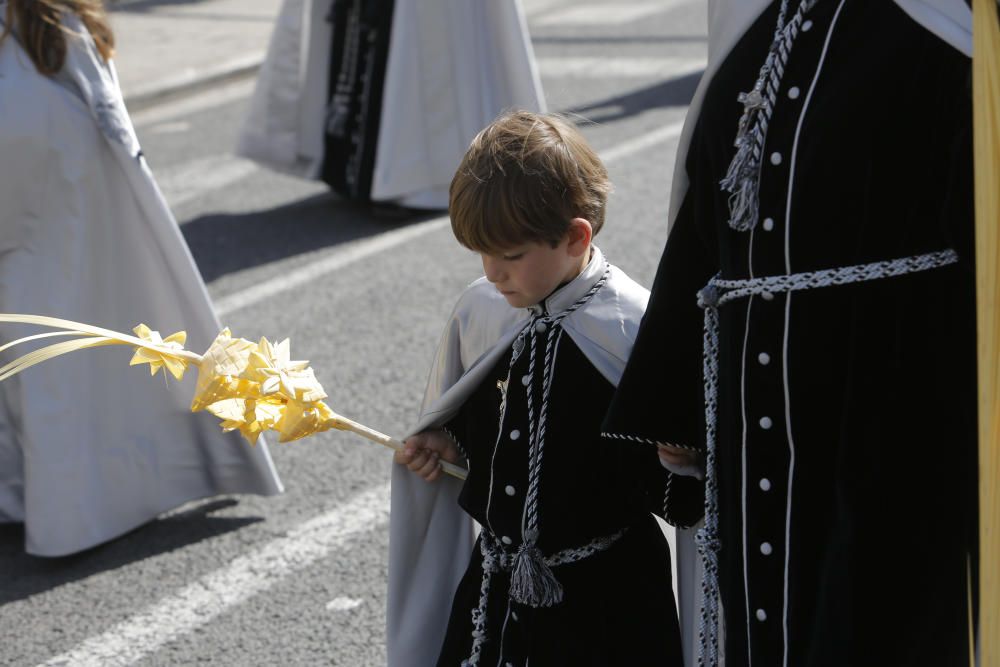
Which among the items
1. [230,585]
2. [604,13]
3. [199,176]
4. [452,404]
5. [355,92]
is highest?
[452,404]

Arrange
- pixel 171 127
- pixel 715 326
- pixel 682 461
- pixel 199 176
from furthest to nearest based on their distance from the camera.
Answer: pixel 171 127 → pixel 199 176 → pixel 682 461 → pixel 715 326

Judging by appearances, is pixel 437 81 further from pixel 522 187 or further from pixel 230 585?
pixel 522 187

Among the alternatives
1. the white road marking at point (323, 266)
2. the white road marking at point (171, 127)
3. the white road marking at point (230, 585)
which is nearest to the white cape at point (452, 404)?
the white road marking at point (230, 585)

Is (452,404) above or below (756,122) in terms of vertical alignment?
below

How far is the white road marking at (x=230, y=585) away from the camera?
358cm

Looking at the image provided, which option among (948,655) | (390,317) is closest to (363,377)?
(390,317)

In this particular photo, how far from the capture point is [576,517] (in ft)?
8.35

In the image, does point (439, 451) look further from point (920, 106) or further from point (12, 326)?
point (12, 326)

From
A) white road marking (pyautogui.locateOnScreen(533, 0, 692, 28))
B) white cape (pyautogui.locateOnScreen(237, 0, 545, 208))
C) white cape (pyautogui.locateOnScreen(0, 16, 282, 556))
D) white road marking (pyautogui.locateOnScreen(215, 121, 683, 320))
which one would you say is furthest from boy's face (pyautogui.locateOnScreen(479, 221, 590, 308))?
white road marking (pyautogui.locateOnScreen(533, 0, 692, 28))

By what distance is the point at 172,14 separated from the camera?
13.8m

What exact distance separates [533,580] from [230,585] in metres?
1.55

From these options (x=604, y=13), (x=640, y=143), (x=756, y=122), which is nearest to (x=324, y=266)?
(x=640, y=143)

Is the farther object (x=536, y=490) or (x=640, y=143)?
(x=640, y=143)

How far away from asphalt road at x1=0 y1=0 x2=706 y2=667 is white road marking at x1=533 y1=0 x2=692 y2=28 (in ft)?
7.03
